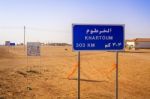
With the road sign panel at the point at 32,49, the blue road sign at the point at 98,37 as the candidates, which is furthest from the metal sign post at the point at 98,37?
the road sign panel at the point at 32,49

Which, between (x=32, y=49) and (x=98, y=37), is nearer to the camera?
(x=98, y=37)

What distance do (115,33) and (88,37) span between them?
0.73 metres

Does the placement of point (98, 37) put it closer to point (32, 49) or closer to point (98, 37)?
point (98, 37)

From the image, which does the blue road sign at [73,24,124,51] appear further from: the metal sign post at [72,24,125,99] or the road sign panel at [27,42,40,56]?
the road sign panel at [27,42,40,56]

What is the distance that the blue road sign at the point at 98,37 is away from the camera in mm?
8672

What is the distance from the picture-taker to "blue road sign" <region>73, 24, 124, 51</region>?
8672 millimetres

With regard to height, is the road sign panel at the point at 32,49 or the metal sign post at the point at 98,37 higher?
the metal sign post at the point at 98,37

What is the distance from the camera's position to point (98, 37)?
8914mm

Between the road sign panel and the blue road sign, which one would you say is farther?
the road sign panel

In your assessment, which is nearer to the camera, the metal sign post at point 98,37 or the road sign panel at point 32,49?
the metal sign post at point 98,37

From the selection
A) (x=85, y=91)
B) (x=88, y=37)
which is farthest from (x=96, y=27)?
(x=85, y=91)

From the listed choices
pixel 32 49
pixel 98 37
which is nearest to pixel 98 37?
pixel 98 37

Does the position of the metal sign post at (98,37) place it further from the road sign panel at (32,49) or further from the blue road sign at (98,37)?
the road sign panel at (32,49)

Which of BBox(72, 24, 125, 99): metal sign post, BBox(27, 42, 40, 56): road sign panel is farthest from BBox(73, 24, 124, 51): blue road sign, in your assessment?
BBox(27, 42, 40, 56): road sign panel
